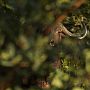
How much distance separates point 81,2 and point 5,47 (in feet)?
1.41

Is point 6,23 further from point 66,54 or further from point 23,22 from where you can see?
point 66,54

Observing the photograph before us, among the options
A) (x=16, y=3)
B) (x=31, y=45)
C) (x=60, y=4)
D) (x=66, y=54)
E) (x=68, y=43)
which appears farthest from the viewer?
(x=66, y=54)

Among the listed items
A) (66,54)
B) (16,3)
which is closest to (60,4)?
(16,3)

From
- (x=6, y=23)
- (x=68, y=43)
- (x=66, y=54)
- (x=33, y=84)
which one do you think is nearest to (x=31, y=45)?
(x=6, y=23)

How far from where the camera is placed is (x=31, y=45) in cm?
135

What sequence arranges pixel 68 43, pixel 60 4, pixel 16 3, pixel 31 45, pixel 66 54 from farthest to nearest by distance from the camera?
1. pixel 66 54
2. pixel 68 43
3. pixel 60 4
4. pixel 16 3
5. pixel 31 45

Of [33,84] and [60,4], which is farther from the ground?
[60,4]

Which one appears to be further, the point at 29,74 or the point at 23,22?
the point at 23,22

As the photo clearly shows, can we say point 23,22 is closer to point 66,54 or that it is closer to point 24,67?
point 24,67

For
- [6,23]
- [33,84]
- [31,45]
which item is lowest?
[33,84]

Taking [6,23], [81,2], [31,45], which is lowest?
[31,45]

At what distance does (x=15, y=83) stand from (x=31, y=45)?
246mm

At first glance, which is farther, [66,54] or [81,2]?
[66,54]

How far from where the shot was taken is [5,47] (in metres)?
1.41
